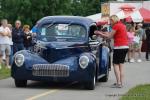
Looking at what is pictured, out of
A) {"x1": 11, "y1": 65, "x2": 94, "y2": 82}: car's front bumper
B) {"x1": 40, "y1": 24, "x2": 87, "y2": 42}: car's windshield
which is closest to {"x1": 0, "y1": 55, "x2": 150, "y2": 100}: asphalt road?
{"x1": 11, "y1": 65, "x2": 94, "y2": 82}: car's front bumper

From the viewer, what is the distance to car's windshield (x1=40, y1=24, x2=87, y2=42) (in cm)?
1562

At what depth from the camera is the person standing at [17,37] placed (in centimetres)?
2052

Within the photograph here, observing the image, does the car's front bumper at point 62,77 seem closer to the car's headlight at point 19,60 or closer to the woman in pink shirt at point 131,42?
the car's headlight at point 19,60

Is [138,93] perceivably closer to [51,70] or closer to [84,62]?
[84,62]

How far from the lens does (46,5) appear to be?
178ft

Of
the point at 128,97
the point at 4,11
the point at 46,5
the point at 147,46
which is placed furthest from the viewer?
the point at 4,11

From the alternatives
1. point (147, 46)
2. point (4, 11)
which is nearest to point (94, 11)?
point (4, 11)

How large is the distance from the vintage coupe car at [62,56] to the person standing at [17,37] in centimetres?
454

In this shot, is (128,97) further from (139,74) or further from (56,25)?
(139,74)

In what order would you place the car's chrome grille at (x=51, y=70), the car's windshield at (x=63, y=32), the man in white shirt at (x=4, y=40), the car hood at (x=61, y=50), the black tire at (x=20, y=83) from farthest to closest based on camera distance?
the man in white shirt at (x=4, y=40), the car's windshield at (x=63, y=32), the black tire at (x=20, y=83), the car hood at (x=61, y=50), the car's chrome grille at (x=51, y=70)

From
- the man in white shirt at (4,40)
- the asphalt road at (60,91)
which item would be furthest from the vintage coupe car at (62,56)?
the man in white shirt at (4,40)

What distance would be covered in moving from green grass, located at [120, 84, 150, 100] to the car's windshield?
80.4 inches

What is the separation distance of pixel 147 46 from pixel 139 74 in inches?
367

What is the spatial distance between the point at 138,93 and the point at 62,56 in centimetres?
215
